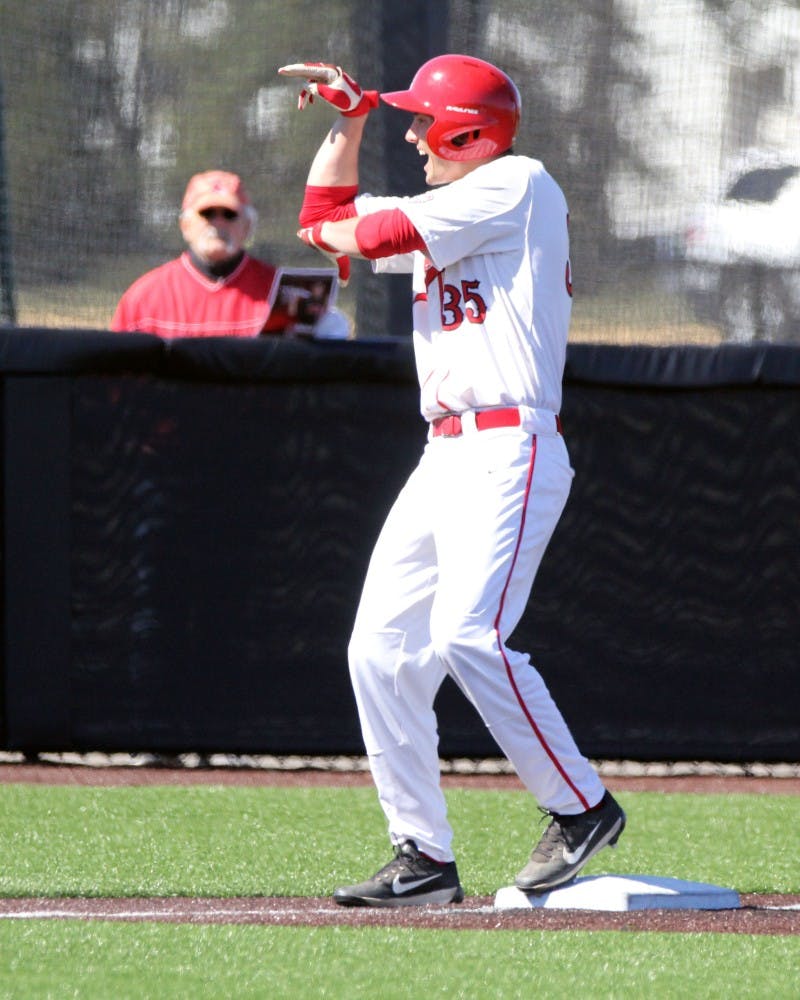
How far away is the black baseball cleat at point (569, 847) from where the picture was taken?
419cm

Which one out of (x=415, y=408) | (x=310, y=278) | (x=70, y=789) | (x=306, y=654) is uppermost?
(x=310, y=278)

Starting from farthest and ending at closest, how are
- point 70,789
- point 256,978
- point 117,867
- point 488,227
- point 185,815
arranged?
1. point 70,789
2. point 185,815
3. point 117,867
4. point 488,227
5. point 256,978

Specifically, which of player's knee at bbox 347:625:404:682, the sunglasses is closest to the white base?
player's knee at bbox 347:625:404:682

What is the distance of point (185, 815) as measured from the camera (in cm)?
566

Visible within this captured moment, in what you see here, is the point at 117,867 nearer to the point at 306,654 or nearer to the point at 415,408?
the point at 306,654

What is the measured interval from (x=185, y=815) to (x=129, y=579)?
3.12ft

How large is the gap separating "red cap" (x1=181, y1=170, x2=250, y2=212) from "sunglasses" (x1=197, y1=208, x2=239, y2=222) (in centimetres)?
1

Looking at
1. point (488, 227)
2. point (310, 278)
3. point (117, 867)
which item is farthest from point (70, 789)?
point (488, 227)

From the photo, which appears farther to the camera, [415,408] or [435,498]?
[415,408]

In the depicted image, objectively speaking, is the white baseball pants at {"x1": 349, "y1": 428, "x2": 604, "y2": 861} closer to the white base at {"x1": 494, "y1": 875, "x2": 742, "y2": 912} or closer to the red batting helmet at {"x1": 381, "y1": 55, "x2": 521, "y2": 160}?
the white base at {"x1": 494, "y1": 875, "x2": 742, "y2": 912}

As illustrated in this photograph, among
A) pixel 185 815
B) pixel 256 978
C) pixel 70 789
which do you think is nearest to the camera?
pixel 256 978

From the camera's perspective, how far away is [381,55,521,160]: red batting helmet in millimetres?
4328

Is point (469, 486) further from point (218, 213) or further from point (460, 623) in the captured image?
point (218, 213)

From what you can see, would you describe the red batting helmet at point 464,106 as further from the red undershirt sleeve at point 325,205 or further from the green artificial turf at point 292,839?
the green artificial turf at point 292,839
